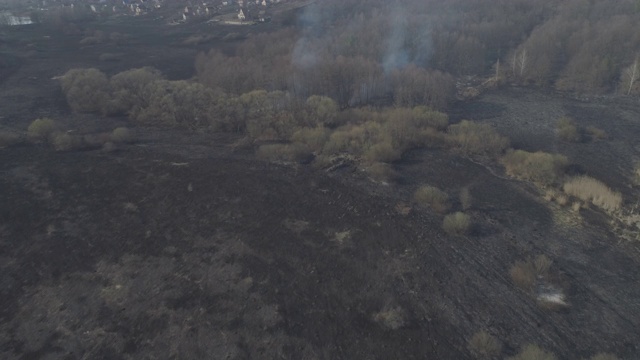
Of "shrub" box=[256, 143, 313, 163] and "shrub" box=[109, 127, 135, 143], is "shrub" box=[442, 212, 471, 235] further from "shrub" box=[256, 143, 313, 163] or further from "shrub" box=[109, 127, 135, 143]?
"shrub" box=[109, 127, 135, 143]

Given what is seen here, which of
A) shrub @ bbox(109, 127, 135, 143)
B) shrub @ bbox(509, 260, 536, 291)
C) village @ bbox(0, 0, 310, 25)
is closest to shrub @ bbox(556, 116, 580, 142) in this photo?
shrub @ bbox(509, 260, 536, 291)

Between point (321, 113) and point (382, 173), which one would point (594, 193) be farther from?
point (321, 113)

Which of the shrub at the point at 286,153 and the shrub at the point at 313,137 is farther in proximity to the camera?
the shrub at the point at 313,137

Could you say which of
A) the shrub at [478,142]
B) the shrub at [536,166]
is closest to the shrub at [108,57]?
the shrub at [478,142]

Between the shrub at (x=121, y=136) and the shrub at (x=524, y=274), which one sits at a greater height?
the shrub at (x=121, y=136)

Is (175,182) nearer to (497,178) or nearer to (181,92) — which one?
(181,92)

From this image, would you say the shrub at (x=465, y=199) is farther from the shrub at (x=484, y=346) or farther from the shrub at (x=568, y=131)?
the shrub at (x=568, y=131)

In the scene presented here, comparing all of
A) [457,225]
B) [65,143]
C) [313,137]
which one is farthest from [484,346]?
[65,143]
